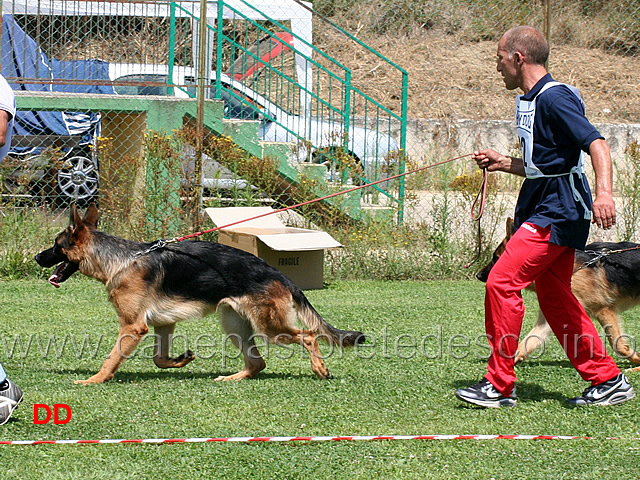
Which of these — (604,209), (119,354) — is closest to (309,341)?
(119,354)

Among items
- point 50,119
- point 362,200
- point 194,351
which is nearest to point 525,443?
point 194,351

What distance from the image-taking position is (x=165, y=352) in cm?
550

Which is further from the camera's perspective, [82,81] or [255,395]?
[82,81]

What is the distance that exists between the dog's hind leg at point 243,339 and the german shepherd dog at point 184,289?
0.01m

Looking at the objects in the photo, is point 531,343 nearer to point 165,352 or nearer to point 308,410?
point 308,410

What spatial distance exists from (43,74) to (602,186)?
9691 millimetres

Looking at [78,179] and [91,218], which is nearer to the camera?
[91,218]

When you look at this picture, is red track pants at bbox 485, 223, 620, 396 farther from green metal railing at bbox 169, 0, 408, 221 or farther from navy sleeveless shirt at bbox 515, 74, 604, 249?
green metal railing at bbox 169, 0, 408, 221

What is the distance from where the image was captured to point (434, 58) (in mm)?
22031

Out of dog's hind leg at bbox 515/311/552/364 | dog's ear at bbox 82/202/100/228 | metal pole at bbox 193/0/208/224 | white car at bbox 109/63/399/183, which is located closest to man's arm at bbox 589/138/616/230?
dog's hind leg at bbox 515/311/552/364

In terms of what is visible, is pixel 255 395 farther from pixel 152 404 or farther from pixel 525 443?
pixel 525 443

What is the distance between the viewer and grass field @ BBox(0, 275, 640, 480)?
11.6ft

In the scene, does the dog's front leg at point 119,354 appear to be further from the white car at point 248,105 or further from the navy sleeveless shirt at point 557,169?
the white car at point 248,105

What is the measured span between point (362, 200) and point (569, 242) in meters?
6.75
